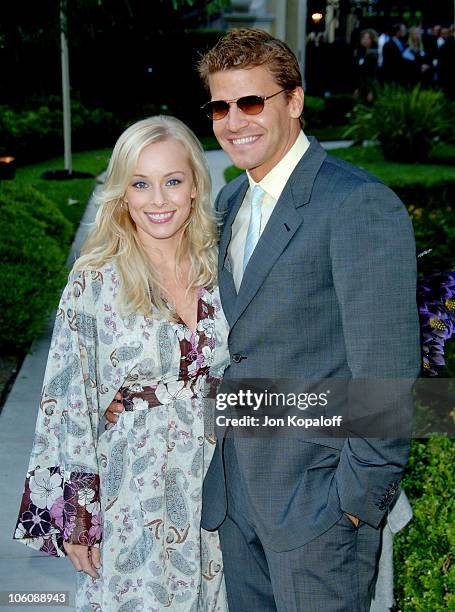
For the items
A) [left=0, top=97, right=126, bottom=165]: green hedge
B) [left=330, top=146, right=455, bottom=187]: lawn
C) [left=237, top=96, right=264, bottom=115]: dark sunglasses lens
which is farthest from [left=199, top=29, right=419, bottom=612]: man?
[left=0, top=97, right=126, bottom=165]: green hedge

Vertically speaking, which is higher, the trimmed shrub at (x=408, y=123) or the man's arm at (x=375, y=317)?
the trimmed shrub at (x=408, y=123)

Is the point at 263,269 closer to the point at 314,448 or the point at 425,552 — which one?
the point at 314,448

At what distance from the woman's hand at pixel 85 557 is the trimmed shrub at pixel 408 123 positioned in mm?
14482

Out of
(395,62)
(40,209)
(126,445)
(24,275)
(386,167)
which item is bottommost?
(126,445)

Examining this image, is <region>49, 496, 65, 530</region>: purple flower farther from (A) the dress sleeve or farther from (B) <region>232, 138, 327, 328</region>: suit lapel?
(B) <region>232, 138, 327, 328</region>: suit lapel

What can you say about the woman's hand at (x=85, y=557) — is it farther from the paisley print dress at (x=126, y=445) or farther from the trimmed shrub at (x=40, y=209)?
the trimmed shrub at (x=40, y=209)

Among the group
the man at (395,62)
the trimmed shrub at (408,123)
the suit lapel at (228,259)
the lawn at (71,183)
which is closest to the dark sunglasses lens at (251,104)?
the suit lapel at (228,259)

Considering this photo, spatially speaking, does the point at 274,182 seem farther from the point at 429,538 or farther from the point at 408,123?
the point at 408,123

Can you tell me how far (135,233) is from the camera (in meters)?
3.10

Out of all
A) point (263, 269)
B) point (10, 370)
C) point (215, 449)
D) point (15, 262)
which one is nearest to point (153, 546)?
point (215, 449)

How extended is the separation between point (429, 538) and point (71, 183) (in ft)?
38.9

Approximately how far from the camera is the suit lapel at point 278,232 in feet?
8.82

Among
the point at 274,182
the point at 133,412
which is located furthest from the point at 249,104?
the point at 133,412

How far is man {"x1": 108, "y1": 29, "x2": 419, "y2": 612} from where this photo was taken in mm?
2545
